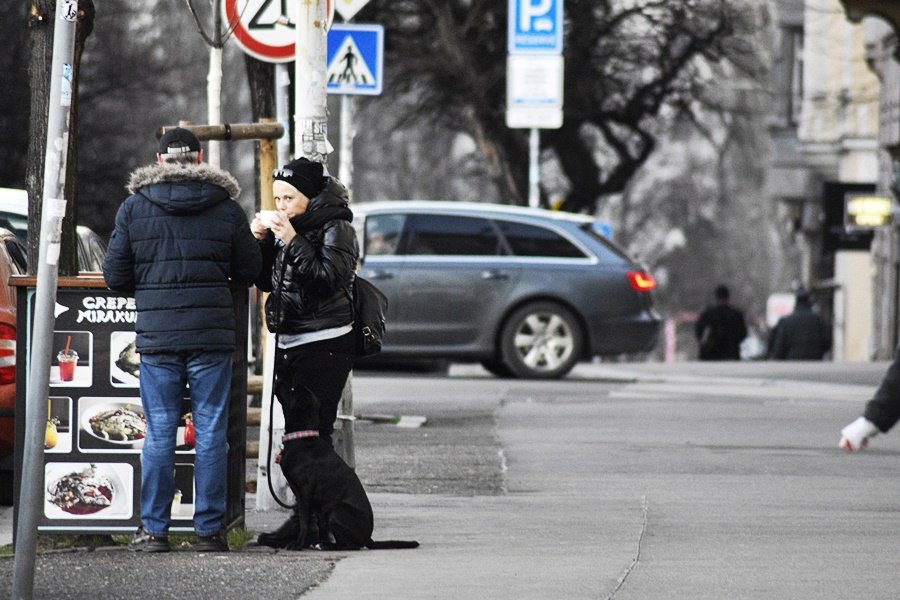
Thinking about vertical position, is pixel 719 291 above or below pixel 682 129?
below

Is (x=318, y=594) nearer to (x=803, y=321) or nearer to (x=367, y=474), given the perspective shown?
(x=367, y=474)

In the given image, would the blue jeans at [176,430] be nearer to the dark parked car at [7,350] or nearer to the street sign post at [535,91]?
the dark parked car at [7,350]

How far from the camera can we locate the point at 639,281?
19.3 meters

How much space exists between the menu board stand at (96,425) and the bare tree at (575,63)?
23.9 meters

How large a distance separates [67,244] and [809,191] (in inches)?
1557

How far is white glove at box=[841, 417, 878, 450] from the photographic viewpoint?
6.92m

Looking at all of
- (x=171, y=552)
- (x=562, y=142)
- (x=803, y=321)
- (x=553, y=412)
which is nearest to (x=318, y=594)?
(x=171, y=552)

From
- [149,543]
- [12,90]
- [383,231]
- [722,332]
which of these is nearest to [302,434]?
[149,543]

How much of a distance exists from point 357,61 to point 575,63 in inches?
788

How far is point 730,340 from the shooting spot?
30984 millimetres

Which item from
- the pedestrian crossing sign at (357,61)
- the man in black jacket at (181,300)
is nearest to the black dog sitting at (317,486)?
the man in black jacket at (181,300)

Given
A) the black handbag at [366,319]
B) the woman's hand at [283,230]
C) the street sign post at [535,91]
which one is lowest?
the black handbag at [366,319]

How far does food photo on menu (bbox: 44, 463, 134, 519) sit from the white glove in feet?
9.65

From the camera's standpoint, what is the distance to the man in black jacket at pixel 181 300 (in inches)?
313
